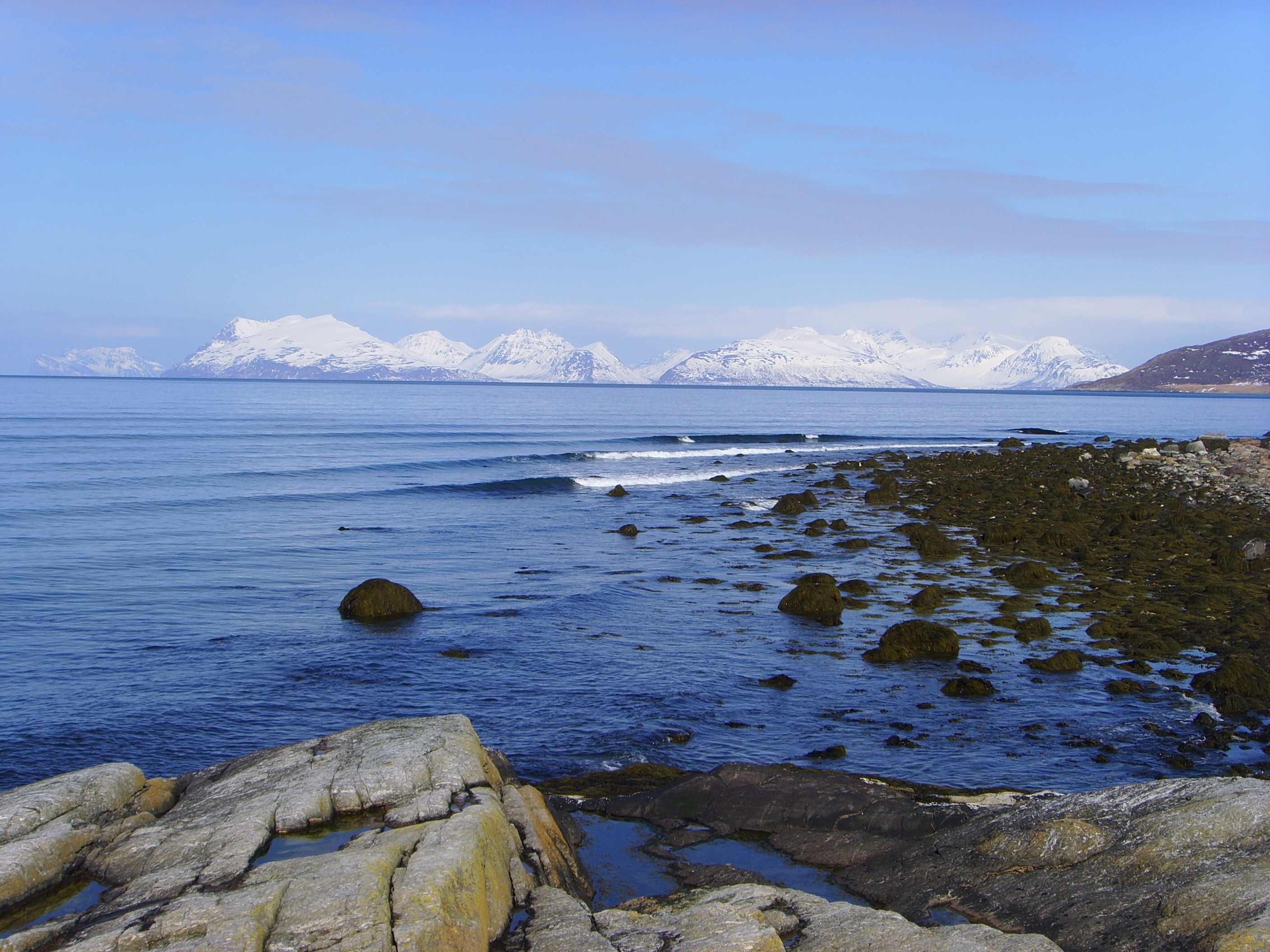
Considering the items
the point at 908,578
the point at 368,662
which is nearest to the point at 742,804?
the point at 368,662

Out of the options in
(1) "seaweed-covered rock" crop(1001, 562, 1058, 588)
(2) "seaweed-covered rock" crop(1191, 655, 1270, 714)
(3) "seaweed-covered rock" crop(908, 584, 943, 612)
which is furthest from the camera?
(1) "seaweed-covered rock" crop(1001, 562, 1058, 588)

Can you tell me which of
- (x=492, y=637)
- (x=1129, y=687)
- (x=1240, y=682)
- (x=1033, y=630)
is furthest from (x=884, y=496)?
(x=1240, y=682)

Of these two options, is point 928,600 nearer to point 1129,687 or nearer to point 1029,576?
point 1029,576

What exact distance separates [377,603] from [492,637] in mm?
3134

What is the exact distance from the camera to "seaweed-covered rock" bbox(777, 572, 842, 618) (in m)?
20.0

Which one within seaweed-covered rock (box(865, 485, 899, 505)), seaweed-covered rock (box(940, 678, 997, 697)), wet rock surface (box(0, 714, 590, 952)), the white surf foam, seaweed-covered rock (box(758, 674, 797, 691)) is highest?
the white surf foam

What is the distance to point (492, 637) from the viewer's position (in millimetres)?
18594

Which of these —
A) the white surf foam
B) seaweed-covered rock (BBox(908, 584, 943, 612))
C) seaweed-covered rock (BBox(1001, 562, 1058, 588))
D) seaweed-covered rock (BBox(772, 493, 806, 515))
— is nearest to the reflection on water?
seaweed-covered rock (BBox(908, 584, 943, 612))

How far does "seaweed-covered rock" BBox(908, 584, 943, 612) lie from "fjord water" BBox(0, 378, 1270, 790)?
340 millimetres

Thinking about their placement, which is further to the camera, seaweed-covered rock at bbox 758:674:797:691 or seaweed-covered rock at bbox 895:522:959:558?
seaweed-covered rock at bbox 895:522:959:558

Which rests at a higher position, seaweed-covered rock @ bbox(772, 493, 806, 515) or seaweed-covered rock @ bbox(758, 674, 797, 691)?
seaweed-covered rock @ bbox(772, 493, 806, 515)

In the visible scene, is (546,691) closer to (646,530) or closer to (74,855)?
(74,855)

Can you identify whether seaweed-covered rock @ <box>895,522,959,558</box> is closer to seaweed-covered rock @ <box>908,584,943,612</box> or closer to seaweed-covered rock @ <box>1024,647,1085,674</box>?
seaweed-covered rock @ <box>908,584,943,612</box>

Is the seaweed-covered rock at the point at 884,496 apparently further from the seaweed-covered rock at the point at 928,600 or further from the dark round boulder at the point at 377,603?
the dark round boulder at the point at 377,603
